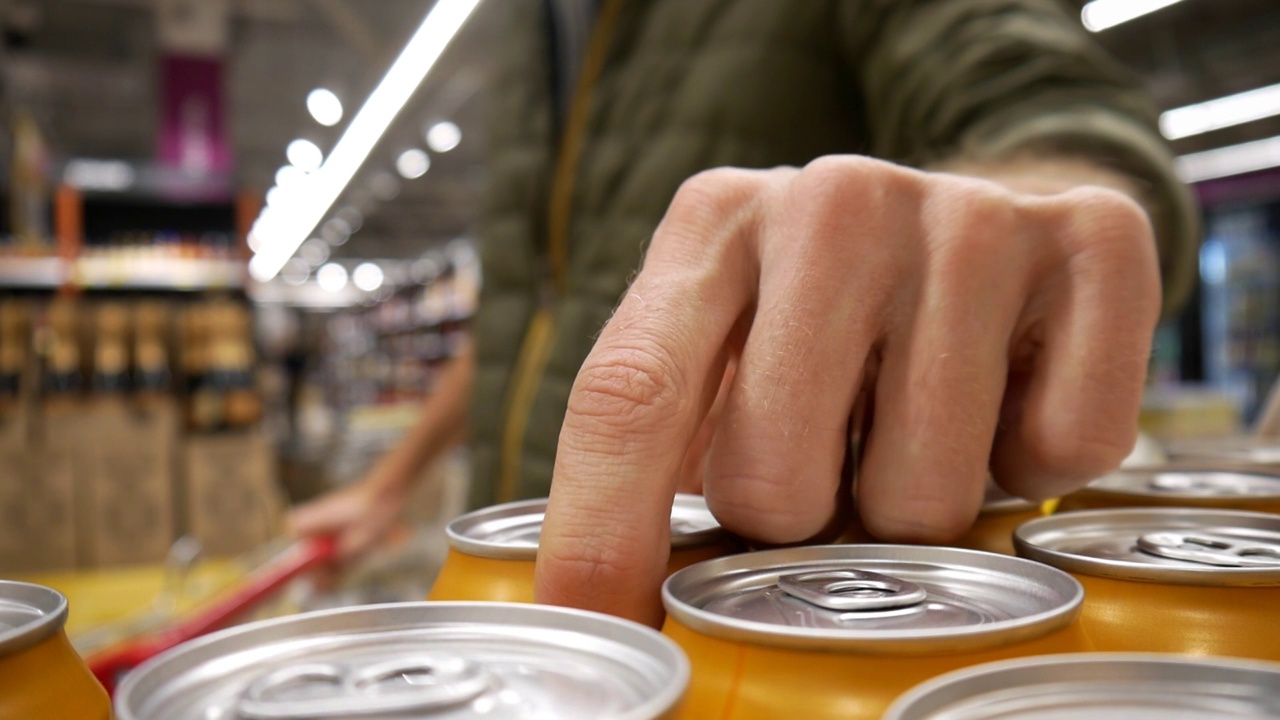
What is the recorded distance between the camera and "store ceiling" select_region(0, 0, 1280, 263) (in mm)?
9625

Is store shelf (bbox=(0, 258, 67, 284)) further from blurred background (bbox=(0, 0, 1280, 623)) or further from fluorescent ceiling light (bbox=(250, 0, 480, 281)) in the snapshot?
fluorescent ceiling light (bbox=(250, 0, 480, 281))

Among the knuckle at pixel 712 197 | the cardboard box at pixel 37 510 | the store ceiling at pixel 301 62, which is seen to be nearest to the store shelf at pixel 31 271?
the cardboard box at pixel 37 510

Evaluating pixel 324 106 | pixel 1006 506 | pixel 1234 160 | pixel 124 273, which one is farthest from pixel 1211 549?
pixel 1234 160

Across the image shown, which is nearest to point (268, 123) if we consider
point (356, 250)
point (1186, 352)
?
point (356, 250)

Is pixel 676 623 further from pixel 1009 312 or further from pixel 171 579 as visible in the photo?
pixel 171 579

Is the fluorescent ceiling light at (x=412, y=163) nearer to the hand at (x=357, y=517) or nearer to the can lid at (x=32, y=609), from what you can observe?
the hand at (x=357, y=517)

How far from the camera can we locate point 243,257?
19.7 feet

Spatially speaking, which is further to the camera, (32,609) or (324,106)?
(324,106)

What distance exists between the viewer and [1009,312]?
66cm

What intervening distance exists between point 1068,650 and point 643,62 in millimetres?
1343

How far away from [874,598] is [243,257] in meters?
6.17

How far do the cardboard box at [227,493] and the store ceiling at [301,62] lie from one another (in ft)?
9.19

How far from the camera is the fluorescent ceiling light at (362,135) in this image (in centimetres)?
383

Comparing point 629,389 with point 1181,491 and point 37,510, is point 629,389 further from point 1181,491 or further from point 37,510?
point 37,510
